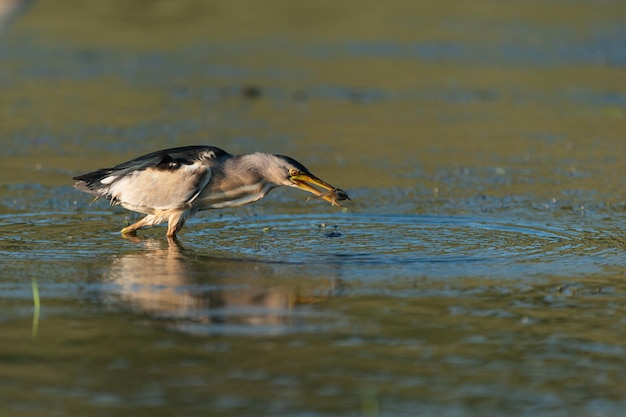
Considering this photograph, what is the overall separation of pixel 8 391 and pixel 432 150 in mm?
8392

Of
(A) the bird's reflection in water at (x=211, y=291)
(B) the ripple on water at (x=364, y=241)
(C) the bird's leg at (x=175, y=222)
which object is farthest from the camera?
(C) the bird's leg at (x=175, y=222)

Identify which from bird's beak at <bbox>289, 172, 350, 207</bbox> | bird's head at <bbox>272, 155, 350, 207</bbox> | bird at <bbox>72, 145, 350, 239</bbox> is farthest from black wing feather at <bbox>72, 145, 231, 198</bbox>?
bird's beak at <bbox>289, 172, 350, 207</bbox>

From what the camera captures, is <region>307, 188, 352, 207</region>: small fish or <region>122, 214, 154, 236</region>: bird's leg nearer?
<region>307, 188, 352, 207</region>: small fish

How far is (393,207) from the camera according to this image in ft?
35.3

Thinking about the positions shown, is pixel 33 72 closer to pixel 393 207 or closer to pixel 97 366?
pixel 393 207

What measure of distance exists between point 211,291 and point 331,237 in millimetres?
1965

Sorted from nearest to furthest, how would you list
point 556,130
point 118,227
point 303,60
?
point 118,227 → point 556,130 → point 303,60

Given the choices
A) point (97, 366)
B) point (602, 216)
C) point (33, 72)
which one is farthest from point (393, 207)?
point (33, 72)

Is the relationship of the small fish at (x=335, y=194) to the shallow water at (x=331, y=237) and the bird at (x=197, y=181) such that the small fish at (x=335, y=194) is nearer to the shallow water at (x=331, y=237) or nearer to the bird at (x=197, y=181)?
the bird at (x=197, y=181)

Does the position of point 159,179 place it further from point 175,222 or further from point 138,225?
point 138,225

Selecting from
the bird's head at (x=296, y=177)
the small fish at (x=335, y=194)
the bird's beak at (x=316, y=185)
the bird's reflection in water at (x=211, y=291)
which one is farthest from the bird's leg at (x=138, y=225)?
the small fish at (x=335, y=194)

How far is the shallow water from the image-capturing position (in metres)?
5.98

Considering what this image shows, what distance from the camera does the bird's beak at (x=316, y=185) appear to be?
365 inches

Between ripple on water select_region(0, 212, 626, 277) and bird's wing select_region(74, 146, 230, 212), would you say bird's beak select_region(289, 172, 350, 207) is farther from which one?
bird's wing select_region(74, 146, 230, 212)
